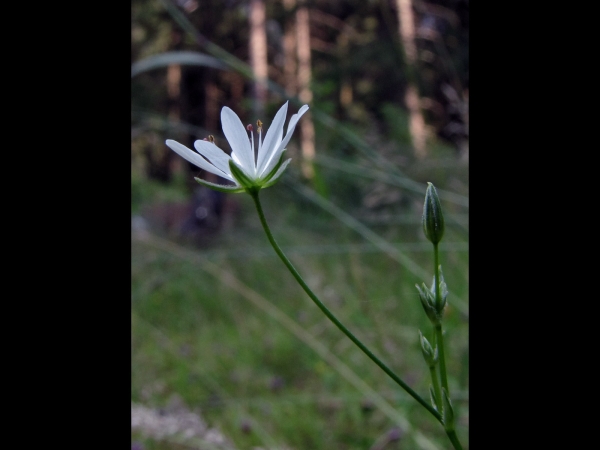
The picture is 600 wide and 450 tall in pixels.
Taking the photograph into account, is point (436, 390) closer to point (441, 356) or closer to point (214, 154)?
point (441, 356)

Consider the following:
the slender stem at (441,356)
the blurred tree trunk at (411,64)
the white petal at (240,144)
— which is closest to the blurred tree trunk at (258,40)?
the blurred tree trunk at (411,64)

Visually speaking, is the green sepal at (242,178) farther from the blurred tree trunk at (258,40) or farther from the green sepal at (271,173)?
the blurred tree trunk at (258,40)

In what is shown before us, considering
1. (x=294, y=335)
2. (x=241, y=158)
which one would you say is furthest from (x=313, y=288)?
(x=241, y=158)

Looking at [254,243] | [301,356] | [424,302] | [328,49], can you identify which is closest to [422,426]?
[301,356]

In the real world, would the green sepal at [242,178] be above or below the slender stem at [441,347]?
above

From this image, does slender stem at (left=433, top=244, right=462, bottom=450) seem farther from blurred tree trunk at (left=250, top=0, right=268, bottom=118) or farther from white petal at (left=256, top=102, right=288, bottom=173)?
blurred tree trunk at (left=250, top=0, right=268, bottom=118)
